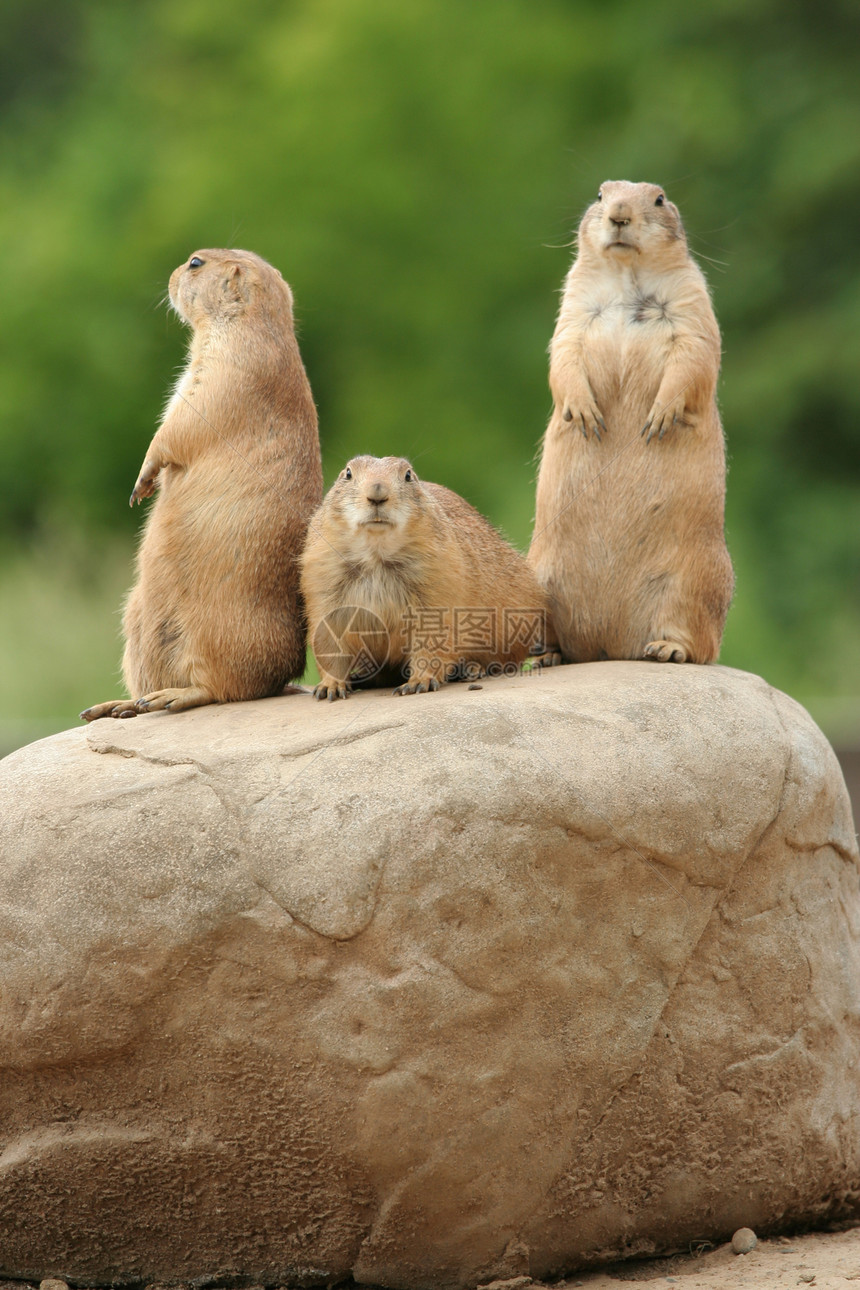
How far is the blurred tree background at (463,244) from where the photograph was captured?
18.0 metres

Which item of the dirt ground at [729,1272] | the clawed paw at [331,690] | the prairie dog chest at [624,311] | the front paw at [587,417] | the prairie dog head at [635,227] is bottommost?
the dirt ground at [729,1272]

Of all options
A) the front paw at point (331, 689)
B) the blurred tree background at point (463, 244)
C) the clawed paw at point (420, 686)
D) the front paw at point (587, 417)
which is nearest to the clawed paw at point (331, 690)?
the front paw at point (331, 689)

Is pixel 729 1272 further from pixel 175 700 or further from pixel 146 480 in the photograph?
pixel 146 480

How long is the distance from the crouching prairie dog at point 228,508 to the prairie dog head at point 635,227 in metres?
1.48

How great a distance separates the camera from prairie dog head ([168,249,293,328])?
5.80 m

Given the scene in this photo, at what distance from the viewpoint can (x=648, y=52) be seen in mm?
19688

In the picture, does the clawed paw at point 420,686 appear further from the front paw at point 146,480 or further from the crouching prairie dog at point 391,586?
the front paw at point 146,480

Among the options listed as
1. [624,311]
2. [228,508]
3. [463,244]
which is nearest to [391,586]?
[228,508]

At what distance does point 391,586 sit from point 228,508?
2.49 feet

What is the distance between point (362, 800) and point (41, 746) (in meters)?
1.51

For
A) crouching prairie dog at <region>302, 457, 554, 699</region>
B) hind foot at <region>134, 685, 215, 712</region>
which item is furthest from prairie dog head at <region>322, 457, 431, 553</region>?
hind foot at <region>134, 685, 215, 712</region>

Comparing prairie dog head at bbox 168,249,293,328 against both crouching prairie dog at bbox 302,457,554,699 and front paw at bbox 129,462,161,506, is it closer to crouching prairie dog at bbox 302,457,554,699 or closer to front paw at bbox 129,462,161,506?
front paw at bbox 129,462,161,506

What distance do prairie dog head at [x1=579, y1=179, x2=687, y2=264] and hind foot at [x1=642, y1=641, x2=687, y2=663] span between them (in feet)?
5.72

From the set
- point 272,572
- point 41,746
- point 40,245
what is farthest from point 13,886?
point 40,245
